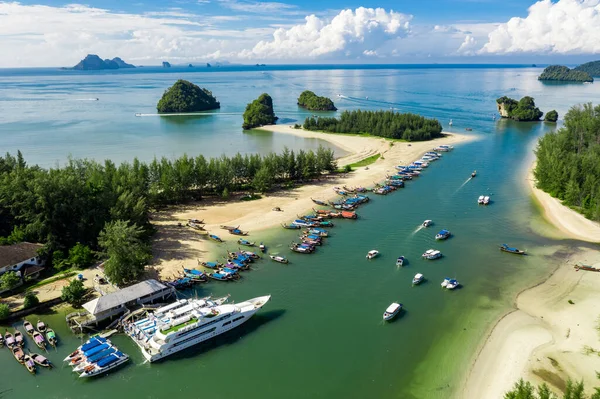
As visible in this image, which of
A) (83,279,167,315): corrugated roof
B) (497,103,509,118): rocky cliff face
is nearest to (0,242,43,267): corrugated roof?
(83,279,167,315): corrugated roof

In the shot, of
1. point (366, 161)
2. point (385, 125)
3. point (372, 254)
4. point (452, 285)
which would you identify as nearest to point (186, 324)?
point (372, 254)

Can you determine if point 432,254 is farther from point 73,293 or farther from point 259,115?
point 259,115

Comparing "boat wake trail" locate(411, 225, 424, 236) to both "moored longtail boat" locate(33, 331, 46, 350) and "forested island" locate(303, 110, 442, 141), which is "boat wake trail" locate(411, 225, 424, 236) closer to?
"moored longtail boat" locate(33, 331, 46, 350)

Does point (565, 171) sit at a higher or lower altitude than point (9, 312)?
higher

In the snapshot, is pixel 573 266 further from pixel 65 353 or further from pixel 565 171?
pixel 65 353

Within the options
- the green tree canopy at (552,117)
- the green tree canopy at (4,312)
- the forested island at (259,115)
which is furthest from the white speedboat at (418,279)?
the green tree canopy at (552,117)

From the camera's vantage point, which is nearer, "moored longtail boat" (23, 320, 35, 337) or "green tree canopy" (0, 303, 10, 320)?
"moored longtail boat" (23, 320, 35, 337)

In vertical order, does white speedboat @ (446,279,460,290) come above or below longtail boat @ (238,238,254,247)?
below

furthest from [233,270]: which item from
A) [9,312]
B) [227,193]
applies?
[227,193]
